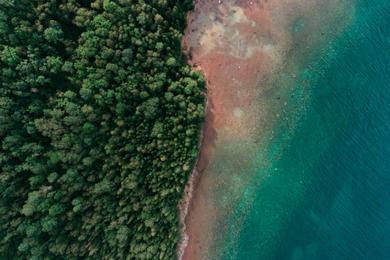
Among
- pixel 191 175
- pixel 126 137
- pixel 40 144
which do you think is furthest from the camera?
pixel 191 175

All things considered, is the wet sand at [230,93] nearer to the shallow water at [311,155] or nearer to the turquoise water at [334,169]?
the shallow water at [311,155]

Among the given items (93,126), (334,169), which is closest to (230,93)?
(334,169)

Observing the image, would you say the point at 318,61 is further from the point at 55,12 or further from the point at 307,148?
the point at 55,12

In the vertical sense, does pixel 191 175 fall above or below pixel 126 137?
below

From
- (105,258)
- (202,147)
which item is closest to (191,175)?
(202,147)

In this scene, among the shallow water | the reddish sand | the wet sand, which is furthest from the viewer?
the shallow water

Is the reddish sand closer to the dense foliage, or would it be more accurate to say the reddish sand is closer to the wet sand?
the wet sand

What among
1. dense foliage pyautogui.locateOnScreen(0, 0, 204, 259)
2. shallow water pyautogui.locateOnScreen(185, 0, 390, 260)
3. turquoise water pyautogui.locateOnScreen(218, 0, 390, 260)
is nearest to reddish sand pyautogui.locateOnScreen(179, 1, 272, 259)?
shallow water pyautogui.locateOnScreen(185, 0, 390, 260)
